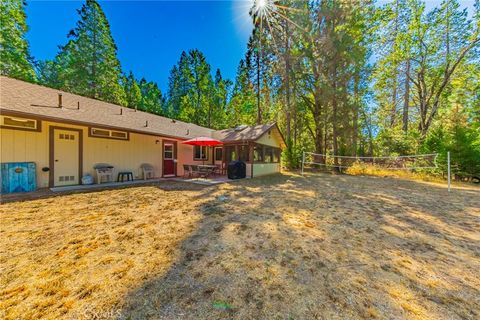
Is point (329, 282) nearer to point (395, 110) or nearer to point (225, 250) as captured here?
point (225, 250)

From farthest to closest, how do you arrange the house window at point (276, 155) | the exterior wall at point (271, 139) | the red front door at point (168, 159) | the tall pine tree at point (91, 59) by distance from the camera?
the tall pine tree at point (91, 59) < the house window at point (276, 155) < the exterior wall at point (271, 139) < the red front door at point (168, 159)

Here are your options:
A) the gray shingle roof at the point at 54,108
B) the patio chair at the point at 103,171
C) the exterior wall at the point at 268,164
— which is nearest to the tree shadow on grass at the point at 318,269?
the patio chair at the point at 103,171

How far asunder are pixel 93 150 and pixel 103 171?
1.01 meters

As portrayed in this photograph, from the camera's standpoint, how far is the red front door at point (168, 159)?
1101 centimetres

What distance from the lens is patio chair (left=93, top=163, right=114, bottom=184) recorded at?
8.05 m

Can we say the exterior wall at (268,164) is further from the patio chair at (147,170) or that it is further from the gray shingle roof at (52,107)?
the gray shingle roof at (52,107)

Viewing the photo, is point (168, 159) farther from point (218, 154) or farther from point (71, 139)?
point (71, 139)

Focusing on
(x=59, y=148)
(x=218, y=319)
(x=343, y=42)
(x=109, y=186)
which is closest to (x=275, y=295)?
(x=218, y=319)

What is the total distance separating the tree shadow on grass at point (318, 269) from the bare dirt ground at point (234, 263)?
0.01 m

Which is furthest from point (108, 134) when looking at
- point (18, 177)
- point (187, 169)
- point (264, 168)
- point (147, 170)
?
point (264, 168)

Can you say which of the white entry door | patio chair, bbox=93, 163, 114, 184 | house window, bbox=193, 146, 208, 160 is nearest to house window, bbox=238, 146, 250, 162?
house window, bbox=193, 146, 208, 160

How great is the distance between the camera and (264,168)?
1347cm

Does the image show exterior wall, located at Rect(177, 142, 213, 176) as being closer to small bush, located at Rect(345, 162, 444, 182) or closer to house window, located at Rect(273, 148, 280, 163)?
house window, located at Rect(273, 148, 280, 163)

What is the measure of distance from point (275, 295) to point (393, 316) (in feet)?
3.65
